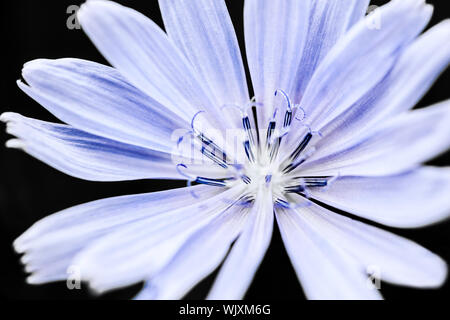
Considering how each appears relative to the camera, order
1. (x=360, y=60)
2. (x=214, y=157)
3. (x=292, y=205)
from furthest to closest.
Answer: (x=214, y=157) < (x=292, y=205) < (x=360, y=60)

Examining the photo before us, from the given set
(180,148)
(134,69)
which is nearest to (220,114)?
(180,148)

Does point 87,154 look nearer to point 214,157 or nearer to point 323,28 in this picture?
point 214,157

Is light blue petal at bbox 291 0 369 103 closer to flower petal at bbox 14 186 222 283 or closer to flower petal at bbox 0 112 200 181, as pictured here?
flower petal at bbox 0 112 200 181

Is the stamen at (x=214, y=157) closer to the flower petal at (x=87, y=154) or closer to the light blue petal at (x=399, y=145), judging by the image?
the flower petal at (x=87, y=154)

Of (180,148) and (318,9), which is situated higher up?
(318,9)

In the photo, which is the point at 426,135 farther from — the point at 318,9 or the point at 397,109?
the point at 318,9

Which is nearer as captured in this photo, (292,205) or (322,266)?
(322,266)

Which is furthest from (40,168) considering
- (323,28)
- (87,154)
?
(323,28)
